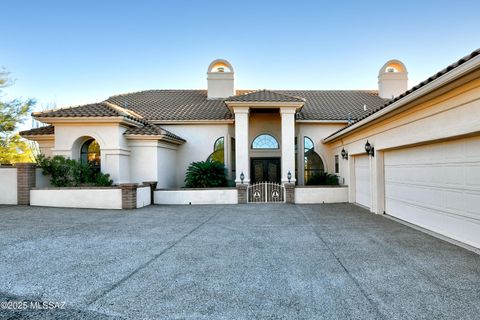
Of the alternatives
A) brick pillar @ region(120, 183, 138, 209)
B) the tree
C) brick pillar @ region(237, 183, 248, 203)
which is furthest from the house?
the tree

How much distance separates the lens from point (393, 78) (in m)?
18.0

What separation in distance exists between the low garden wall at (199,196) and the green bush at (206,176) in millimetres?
974

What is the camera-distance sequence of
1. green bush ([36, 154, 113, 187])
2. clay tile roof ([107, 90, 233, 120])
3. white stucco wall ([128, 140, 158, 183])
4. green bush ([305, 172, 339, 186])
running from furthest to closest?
clay tile roof ([107, 90, 233, 120]) → green bush ([305, 172, 339, 186]) → white stucco wall ([128, 140, 158, 183]) → green bush ([36, 154, 113, 187])

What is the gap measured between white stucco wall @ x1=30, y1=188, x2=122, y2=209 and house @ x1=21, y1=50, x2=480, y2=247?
1.40m

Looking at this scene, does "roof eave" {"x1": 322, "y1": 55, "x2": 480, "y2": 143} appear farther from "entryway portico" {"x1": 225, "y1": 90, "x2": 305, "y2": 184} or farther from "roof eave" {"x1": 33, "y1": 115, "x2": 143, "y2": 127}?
"roof eave" {"x1": 33, "y1": 115, "x2": 143, "y2": 127}

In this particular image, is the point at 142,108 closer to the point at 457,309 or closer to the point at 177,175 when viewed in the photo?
the point at 177,175

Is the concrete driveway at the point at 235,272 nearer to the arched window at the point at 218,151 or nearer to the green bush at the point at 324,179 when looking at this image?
the green bush at the point at 324,179

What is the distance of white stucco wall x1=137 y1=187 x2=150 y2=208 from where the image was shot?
10677 mm

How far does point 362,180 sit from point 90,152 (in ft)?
41.3

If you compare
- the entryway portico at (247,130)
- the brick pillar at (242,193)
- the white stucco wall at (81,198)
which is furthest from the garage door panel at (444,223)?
the white stucco wall at (81,198)

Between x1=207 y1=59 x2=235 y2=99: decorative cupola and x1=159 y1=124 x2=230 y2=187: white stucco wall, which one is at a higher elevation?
x1=207 y1=59 x2=235 y2=99: decorative cupola

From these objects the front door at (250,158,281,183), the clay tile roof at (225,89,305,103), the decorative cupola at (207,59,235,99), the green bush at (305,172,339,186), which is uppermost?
the decorative cupola at (207,59,235,99)

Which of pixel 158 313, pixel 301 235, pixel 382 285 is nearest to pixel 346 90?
pixel 301 235

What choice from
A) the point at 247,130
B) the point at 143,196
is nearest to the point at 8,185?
the point at 143,196
